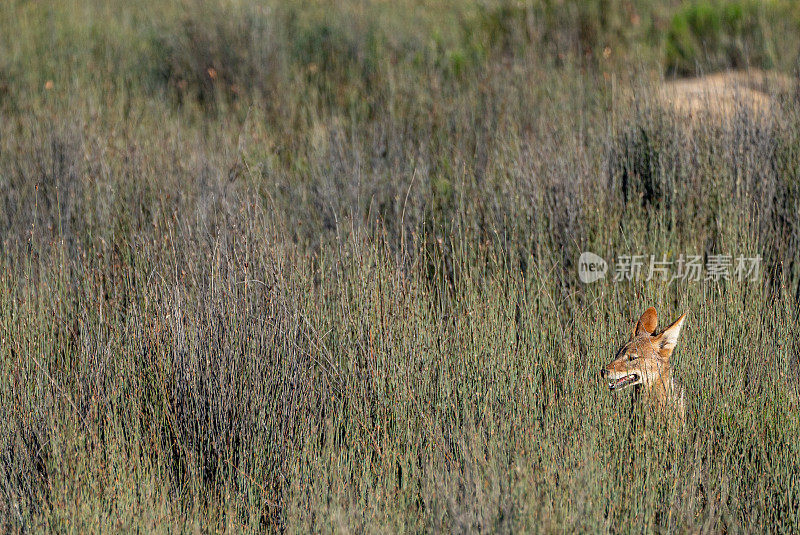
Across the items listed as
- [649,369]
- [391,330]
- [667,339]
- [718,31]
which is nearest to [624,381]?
[649,369]

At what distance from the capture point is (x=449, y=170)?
16.7 ft

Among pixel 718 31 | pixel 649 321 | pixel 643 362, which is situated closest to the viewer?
pixel 643 362

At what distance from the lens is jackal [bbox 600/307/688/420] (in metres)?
2.83

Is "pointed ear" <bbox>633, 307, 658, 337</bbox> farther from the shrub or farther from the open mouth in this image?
the shrub

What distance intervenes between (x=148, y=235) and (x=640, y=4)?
6.91 meters

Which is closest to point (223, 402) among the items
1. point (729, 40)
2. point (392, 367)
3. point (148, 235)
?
point (392, 367)

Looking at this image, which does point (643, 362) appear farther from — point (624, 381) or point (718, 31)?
point (718, 31)

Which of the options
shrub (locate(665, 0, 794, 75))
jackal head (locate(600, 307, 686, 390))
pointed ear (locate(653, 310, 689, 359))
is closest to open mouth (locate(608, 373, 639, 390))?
jackal head (locate(600, 307, 686, 390))

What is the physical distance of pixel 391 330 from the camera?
309 centimetres

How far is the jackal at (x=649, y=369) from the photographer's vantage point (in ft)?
9.30

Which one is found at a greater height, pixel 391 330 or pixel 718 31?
pixel 718 31

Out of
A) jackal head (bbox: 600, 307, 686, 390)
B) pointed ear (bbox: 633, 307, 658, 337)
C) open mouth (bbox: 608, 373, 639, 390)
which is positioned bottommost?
open mouth (bbox: 608, 373, 639, 390)

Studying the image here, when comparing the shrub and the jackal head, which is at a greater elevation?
the shrub

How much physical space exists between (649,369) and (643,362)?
0.15 ft
